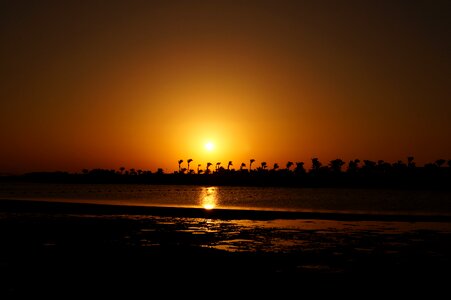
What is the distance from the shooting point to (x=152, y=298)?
17578mm

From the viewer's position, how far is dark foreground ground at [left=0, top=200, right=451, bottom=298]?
20641mm

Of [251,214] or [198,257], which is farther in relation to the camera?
[251,214]

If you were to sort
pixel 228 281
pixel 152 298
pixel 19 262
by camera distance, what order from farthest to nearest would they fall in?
pixel 19 262
pixel 228 281
pixel 152 298

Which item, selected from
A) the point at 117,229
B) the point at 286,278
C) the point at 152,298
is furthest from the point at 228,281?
the point at 117,229

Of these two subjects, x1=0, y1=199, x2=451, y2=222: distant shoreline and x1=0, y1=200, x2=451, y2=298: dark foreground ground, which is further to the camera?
x1=0, y1=199, x2=451, y2=222: distant shoreline

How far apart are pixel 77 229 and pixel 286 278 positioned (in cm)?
2290

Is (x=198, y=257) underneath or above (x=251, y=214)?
underneath

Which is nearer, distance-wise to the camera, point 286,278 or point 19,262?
point 286,278

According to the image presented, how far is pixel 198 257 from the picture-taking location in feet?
86.3

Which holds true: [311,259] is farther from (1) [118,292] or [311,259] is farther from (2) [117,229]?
(2) [117,229]

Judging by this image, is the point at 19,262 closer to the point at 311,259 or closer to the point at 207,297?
the point at 207,297

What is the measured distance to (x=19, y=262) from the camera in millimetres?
23938

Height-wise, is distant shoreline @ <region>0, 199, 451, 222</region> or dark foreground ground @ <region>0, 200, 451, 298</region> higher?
distant shoreline @ <region>0, 199, 451, 222</region>

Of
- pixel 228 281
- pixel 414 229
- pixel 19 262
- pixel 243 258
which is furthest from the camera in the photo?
pixel 414 229
